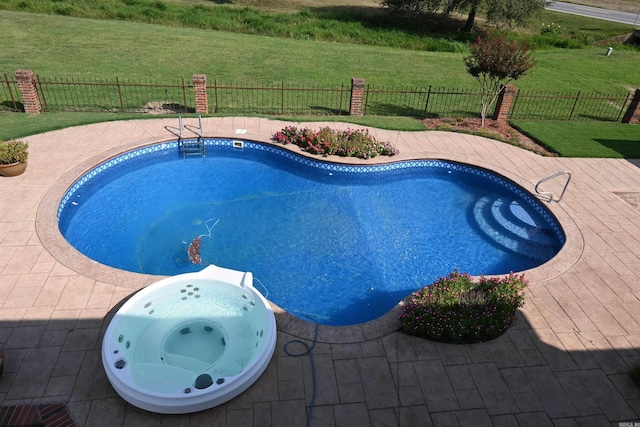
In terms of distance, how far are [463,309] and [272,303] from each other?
138 inches

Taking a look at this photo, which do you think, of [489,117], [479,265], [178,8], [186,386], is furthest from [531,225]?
[178,8]

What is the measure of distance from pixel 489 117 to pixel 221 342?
1551 centimetres

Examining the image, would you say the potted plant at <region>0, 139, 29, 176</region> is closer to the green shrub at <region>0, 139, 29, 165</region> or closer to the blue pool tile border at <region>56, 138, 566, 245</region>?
the green shrub at <region>0, 139, 29, 165</region>

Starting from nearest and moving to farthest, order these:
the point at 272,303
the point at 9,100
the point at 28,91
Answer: the point at 272,303 < the point at 28,91 < the point at 9,100

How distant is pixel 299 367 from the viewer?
6.82m

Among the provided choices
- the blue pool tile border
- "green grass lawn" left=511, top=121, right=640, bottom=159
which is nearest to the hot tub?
the blue pool tile border

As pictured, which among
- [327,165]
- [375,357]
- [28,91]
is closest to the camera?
[375,357]

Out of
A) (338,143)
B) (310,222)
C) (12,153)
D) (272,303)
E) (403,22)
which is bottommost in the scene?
(310,222)

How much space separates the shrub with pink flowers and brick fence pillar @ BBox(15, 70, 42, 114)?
351 inches

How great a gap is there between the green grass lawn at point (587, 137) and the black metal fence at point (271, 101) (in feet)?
3.79

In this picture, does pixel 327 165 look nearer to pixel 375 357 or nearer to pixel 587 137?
pixel 375 357

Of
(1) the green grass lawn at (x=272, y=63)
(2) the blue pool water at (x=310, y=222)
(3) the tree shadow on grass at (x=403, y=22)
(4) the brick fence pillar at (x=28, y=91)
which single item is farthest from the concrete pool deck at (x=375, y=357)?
(3) the tree shadow on grass at (x=403, y=22)

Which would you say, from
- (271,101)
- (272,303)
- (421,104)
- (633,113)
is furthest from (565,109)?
(272,303)

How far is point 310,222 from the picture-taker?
11727 millimetres
